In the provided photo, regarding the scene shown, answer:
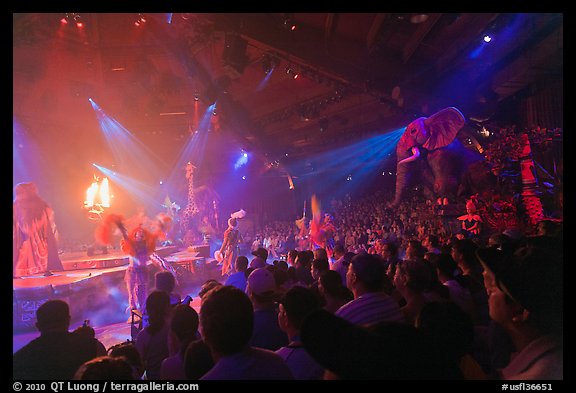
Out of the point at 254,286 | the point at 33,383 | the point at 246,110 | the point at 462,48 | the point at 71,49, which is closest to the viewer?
the point at 33,383

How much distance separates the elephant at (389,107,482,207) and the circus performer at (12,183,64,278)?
A: 955cm

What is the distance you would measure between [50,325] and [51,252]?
8.43 metres

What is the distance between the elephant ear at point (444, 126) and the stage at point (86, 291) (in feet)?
26.0

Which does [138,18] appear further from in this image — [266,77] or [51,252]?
[51,252]

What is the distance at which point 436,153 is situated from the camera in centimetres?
818

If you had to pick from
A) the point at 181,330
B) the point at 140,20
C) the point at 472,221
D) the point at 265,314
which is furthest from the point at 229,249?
the point at 181,330

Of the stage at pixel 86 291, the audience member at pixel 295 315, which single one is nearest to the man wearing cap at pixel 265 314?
the audience member at pixel 295 315

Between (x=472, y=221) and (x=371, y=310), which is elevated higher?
(x=472, y=221)

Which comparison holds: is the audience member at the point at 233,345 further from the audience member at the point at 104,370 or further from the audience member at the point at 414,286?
the audience member at the point at 414,286

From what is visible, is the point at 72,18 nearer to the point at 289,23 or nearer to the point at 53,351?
the point at 289,23

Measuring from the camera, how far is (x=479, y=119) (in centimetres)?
811

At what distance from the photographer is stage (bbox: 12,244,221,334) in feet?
22.2

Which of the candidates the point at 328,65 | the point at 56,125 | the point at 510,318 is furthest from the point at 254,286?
the point at 56,125

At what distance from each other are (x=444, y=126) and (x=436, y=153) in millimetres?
1103
